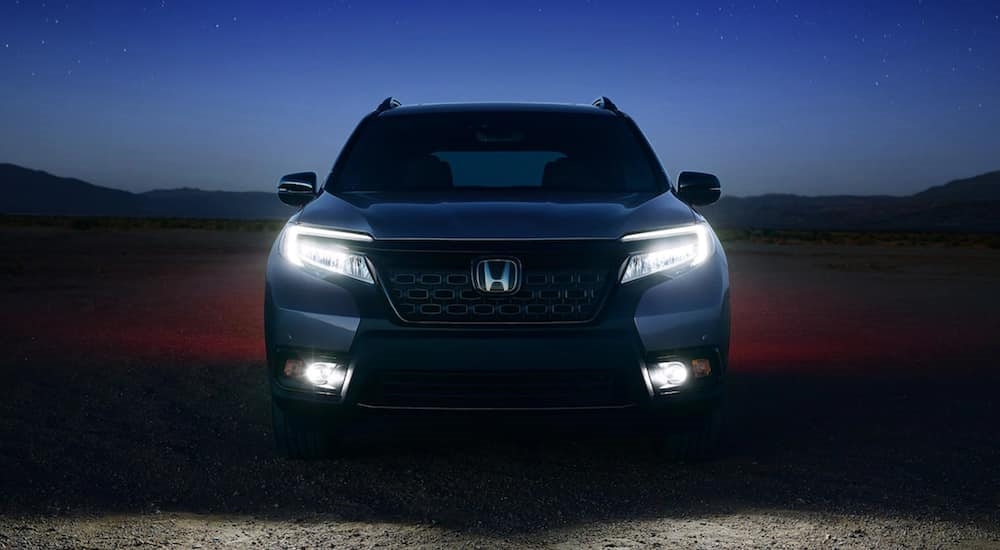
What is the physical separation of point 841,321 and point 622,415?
32.1ft

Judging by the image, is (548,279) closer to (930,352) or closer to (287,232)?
(287,232)

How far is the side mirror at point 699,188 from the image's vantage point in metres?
5.96

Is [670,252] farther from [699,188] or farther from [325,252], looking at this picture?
[325,252]

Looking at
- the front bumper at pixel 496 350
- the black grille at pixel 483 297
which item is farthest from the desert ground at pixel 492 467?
the black grille at pixel 483 297

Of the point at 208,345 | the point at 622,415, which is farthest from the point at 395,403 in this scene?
the point at 208,345

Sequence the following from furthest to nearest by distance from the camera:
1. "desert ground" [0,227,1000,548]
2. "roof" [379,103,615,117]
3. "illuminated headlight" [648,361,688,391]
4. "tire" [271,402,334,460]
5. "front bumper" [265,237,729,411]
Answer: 1. "roof" [379,103,615,117]
2. "tire" [271,402,334,460]
3. "illuminated headlight" [648,361,688,391]
4. "front bumper" [265,237,729,411]
5. "desert ground" [0,227,1000,548]

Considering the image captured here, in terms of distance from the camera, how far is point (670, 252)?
491 cm

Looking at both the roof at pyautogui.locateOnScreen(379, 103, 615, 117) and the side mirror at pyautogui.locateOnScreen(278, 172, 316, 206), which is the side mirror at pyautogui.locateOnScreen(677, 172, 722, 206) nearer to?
the roof at pyautogui.locateOnScreen(379, 103, 615, 117)

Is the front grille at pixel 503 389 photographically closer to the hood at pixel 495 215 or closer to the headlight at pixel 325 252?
the headlight at pixel 325 252

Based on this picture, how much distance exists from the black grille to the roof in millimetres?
2299

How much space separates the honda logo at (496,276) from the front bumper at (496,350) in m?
0.17

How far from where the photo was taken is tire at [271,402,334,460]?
525cm

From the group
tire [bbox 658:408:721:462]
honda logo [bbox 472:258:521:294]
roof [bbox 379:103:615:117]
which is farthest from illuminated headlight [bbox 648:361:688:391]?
roof [bbox 379:103:615:117]

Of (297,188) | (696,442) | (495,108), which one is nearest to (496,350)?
(696,442)
